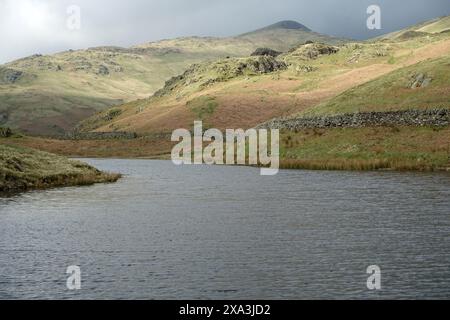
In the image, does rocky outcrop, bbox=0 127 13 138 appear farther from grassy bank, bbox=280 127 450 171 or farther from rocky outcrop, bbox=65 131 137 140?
grassy bank, bbox=280 127 450 171

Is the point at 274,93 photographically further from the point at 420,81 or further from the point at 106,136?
the point at 420,81

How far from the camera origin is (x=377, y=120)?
9506cm

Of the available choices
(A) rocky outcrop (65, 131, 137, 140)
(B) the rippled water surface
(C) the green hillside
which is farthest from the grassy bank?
(A) rocky outcrop (65, 131, 137, 140)

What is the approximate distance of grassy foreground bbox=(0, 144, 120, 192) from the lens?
64.0 metres

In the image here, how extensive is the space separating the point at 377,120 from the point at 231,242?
66289 millimetres

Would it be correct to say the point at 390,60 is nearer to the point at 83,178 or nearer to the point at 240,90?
the point at 240,90

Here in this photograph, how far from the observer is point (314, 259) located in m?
29.4

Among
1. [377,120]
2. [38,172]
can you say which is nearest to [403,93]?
[377,120]

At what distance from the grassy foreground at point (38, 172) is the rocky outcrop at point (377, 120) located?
38914mm

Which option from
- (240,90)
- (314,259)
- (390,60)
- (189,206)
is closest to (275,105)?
(240,90)

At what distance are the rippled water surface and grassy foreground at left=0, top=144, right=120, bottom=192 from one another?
6.64 m

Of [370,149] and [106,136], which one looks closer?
[370,149]

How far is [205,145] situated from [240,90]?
4552 centimetres
